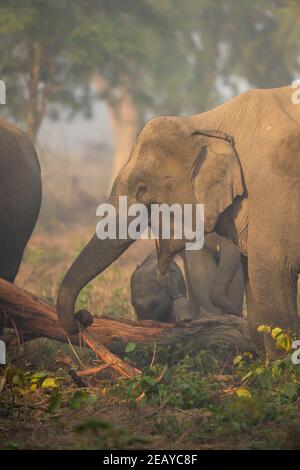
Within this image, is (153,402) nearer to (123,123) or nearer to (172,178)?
(172,178)

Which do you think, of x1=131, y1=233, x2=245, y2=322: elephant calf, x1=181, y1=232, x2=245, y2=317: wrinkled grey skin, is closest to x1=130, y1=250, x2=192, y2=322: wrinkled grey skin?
x1=131, y1=233, x2=245, y2=322: elephant calf

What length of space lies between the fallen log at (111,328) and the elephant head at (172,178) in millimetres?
703

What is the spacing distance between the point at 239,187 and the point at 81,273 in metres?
1.36

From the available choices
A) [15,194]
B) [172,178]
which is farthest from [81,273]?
[15,194]

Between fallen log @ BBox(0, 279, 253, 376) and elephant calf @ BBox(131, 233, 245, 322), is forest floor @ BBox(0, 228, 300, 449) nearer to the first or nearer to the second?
fallen log @ BBox(0, 279, 253, 376)

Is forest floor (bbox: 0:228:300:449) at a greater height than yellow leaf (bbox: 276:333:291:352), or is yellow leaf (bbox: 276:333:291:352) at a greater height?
yellow leaf (bbox: 276:333:291:352)

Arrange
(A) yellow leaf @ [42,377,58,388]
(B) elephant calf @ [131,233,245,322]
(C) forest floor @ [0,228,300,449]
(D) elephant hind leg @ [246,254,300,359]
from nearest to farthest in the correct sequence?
1. (C) forest floor @ [0,228,300,449]
2. (A) yellow leaf @ [42,377,58,388]
3. (D) elephant hind leg @ [246,254,300,359]
4. (B) elephant calf @ [131,233,245,322]

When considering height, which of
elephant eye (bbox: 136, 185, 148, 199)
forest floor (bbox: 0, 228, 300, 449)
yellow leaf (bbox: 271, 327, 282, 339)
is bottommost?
forest floor (bbox: 0, 228, 300, 449)

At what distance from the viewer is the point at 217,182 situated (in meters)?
6.66

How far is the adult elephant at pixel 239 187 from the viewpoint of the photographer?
21.7 ft

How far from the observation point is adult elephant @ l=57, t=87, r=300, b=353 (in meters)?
6.60

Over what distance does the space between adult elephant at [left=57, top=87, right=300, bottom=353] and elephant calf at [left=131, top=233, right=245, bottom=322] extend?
1403mm
